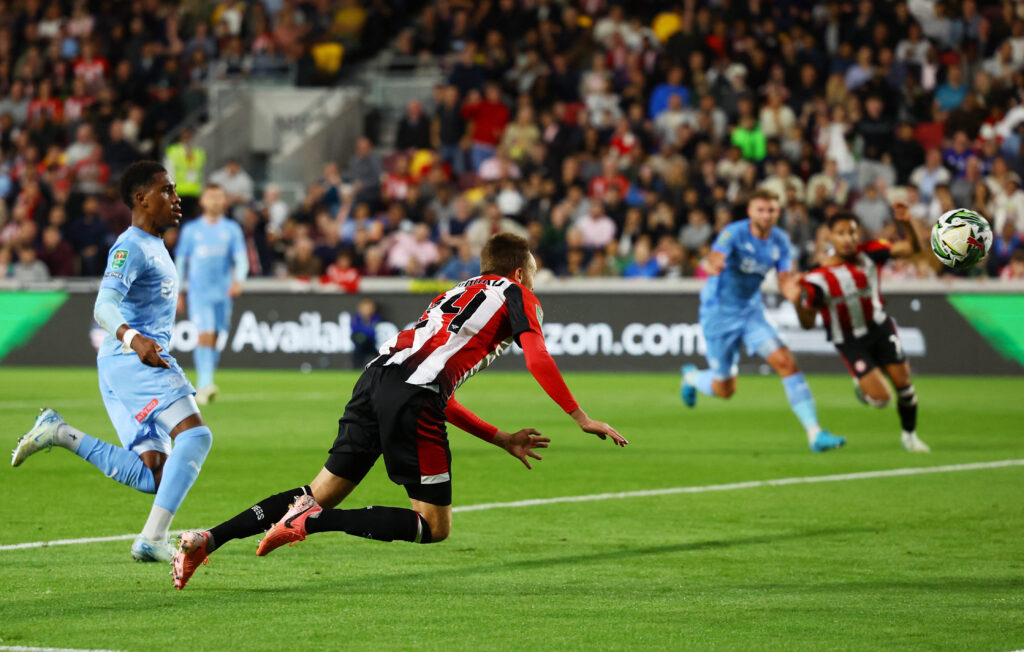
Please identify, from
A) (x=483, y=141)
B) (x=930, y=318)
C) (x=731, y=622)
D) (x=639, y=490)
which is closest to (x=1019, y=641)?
(x=731, y=622)

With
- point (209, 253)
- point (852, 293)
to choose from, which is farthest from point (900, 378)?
point (209, 253)

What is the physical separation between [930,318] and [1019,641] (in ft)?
50.6

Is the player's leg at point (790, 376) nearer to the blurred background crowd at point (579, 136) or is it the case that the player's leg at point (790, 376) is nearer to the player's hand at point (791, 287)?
the player's hand at point (791, 287)

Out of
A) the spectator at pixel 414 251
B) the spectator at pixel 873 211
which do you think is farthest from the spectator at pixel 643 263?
the spectator at pixel 414 251

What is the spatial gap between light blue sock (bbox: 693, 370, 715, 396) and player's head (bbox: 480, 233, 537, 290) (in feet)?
25.1

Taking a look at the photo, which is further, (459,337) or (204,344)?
(204,344)

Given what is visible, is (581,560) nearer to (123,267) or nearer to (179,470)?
(179,470)

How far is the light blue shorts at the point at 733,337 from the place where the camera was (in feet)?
44.5

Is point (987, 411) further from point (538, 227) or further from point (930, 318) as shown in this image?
point (538, 227)

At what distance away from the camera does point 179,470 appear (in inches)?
289

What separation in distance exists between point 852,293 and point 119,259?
24.7 feet

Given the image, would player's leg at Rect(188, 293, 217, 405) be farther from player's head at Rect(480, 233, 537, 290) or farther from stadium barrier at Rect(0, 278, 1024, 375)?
player's head at Rect(480, 233, 537, 290)

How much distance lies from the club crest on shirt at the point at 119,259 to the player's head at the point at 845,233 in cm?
732

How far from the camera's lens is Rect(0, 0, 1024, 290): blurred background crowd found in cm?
2292
